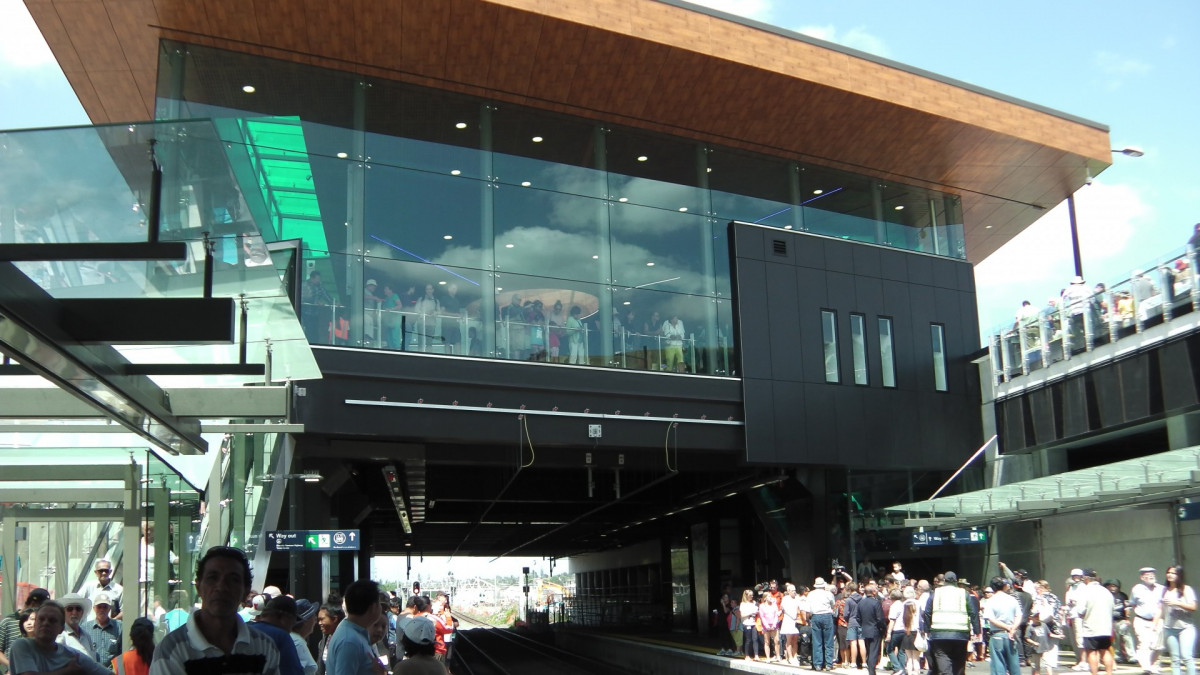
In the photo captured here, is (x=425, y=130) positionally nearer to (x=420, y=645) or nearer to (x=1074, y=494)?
(x=1074, y=494)

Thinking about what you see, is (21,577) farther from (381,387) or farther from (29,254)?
(381,387)

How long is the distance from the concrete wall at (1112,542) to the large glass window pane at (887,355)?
5.47m

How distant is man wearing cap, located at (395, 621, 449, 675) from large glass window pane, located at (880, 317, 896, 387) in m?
26.3

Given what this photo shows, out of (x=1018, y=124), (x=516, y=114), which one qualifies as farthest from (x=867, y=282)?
(x=516, y=114)

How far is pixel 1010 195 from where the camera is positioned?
34.1 m

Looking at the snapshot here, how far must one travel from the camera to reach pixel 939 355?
3231 centimetres

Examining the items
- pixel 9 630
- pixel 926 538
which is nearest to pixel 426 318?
pixel 926 538

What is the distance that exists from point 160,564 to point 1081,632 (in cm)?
1322

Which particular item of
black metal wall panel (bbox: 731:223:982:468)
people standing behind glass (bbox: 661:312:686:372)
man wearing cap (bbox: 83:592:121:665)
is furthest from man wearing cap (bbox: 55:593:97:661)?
black metal wall panel (bbox: 731:223:982:468)

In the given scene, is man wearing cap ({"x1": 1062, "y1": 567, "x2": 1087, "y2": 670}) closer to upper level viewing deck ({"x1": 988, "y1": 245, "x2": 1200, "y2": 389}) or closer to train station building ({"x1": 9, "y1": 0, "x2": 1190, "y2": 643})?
upper level viewing deck ({"x1": 988, "y1": 245, "x2": 1200, "y2": 389})

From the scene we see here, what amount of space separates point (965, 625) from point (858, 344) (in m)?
17.2

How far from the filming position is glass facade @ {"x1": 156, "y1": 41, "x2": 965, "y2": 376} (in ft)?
80.4

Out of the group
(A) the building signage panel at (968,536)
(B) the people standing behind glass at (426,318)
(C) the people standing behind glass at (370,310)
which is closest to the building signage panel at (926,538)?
(A) the building signage panel at (968,536)

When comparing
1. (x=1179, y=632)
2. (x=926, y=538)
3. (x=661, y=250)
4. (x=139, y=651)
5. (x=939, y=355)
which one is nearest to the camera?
(x=139, y=651)
